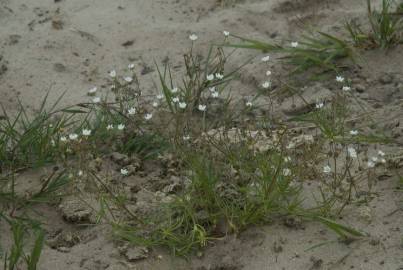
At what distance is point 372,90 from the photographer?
3.71 meters

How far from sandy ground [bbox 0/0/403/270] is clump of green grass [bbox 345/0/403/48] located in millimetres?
61

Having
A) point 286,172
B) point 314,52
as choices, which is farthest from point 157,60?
point 286,172

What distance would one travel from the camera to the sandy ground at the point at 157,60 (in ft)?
9.18

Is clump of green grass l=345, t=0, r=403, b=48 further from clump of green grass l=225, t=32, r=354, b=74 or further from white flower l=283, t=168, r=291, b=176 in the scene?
white flower l=283, t=168, r=291, b=176

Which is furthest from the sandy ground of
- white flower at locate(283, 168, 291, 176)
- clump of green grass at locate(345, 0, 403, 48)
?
white flower at locate(283, 168, 291, 176)

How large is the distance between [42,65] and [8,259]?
1747 millimetres

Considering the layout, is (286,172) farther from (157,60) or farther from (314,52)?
(157,60)

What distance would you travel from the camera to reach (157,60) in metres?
4.17

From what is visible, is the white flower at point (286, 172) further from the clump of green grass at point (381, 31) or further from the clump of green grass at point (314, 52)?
the clump of green grass at point (381, 31)

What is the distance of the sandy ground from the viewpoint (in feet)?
9.18

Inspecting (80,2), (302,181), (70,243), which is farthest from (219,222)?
(80,2)

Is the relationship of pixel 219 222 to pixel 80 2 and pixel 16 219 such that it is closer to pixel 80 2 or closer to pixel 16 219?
pixel 16 219

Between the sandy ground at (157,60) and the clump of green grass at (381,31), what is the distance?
6 centimetres

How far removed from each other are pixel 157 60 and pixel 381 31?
1304 mm
